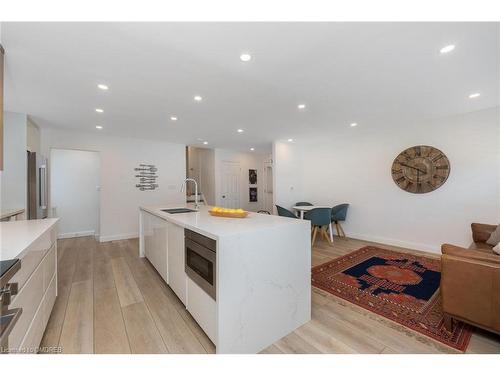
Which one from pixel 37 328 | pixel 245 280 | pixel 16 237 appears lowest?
pixel 37 328

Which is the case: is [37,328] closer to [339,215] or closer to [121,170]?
[121,170]

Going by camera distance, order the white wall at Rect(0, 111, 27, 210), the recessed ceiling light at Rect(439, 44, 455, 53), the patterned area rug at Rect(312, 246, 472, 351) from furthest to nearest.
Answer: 1. the white wall at Rect(0, 111, 27, 210)
2. the patterned area rug at Rect(312, 246, 472, 351)
3. the recessed ceiling light at Rect(439, 44, 455, 53)

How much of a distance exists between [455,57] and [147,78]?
2.91 m

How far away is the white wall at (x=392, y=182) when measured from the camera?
335 cm

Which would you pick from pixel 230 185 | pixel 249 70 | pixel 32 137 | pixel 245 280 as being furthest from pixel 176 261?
pixel 230 185

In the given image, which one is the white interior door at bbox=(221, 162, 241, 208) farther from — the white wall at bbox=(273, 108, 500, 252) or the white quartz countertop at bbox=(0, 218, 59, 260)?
the white quartz countertop at bbox=(0, 218, 59, 260)

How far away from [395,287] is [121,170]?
18.3 feet

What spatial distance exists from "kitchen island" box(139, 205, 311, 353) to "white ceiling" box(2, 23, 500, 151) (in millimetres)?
1458

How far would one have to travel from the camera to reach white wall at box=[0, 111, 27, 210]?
314 cm

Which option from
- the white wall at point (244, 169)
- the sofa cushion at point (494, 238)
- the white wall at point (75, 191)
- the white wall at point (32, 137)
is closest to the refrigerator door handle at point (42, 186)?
the white wall at point (32, 137)

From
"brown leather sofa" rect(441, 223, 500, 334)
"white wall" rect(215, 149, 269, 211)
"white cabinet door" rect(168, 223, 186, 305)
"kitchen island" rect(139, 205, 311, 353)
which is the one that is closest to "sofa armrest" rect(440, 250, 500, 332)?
"brown leather sofa" rect(441, 223, 500, 334)

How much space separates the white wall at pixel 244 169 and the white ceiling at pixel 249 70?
3387mm

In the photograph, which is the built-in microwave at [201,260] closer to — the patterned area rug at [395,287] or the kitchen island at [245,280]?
the kitchen island at [245,280]

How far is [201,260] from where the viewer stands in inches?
65.2
